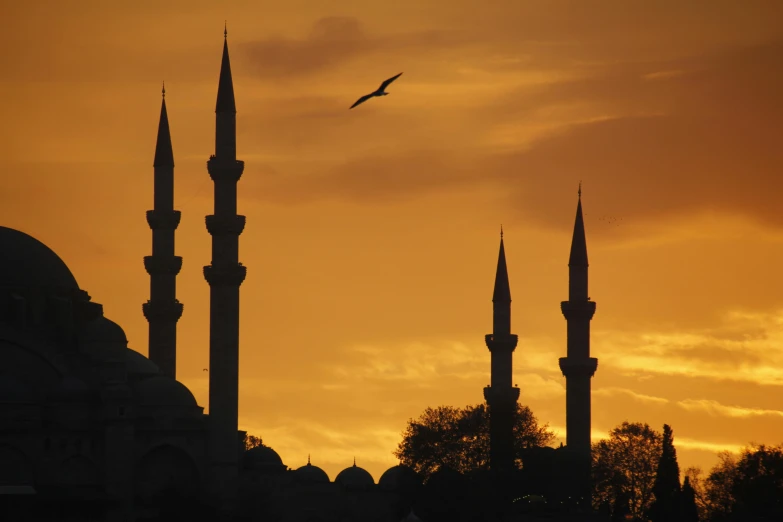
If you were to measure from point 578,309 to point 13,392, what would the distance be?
69.7ft

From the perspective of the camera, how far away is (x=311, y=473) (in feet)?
247

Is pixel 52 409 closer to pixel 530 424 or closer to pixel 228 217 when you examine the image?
pixel 228 217

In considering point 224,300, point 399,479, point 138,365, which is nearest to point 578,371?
point 399,479

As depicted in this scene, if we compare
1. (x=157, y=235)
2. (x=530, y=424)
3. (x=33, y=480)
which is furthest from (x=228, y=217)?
(x=530, y=424)

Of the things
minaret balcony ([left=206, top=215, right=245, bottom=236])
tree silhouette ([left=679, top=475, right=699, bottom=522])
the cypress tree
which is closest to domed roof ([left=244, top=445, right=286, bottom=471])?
minaret balcony ([left=206, top=215, right=245, bottom=236])

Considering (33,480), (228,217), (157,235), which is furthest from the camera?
(157,235)

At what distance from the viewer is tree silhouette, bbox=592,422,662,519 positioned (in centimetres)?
7756

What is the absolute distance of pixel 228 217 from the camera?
6781cm

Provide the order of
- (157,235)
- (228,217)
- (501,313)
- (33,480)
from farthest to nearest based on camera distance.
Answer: (501,313), (157,235), (228,217), (33,480)

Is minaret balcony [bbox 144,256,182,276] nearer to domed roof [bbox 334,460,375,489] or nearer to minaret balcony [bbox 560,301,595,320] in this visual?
domed roof [bbox 334,460,375,489]

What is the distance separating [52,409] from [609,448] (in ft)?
80.9

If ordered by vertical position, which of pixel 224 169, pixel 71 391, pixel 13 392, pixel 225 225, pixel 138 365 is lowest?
pixel 13 392

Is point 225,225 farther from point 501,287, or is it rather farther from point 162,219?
point 501,287

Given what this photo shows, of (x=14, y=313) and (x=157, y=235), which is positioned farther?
(x=157, y=235)
